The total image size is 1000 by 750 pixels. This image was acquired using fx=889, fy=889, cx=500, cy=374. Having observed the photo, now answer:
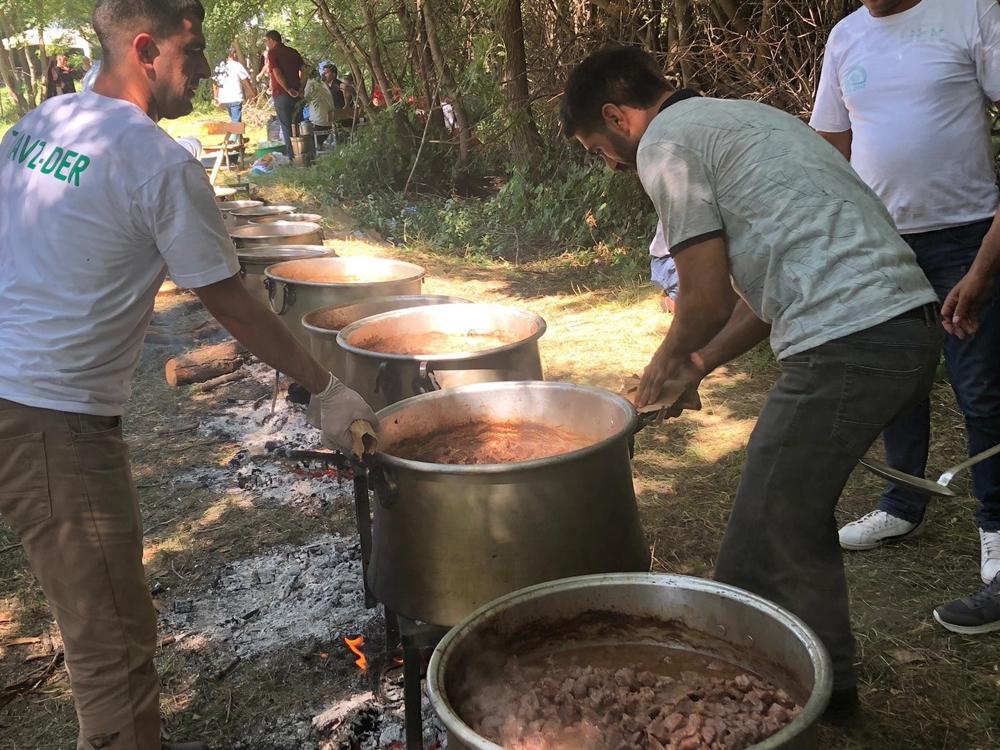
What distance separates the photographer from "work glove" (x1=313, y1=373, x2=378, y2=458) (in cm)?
264

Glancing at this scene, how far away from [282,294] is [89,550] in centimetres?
286

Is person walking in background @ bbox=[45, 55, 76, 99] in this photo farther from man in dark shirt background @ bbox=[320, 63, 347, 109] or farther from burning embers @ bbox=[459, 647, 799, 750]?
burning embers @ bbox=[459, 647, 799, 750]

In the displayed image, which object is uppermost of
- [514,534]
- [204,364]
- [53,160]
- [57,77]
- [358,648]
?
[57,77]

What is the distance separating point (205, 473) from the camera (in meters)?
5.41

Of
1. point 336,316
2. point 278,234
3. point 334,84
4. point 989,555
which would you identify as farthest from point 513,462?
point 334,84

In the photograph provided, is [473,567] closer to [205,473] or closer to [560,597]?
[560,597]

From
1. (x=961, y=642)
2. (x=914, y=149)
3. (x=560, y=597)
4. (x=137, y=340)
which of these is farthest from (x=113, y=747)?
(x=914, y=149)

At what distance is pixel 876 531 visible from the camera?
3.89m

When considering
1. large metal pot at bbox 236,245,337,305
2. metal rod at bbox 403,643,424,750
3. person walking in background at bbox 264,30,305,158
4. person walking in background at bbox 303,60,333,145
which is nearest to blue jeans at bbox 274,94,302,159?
person walking in background at bbox 264,30,305,158

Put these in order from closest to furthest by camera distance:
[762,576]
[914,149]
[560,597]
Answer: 1. [560,597]
2. [762,576]
3. [914,149]

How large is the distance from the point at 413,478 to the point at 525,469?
323 millimetres

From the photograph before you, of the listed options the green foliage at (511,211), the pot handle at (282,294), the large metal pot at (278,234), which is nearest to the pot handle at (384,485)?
the pot handle at (282,294)

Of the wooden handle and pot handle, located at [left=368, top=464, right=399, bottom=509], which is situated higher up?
the wooden handle

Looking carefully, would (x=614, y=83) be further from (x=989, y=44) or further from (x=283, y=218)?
(x=283, y=218)
